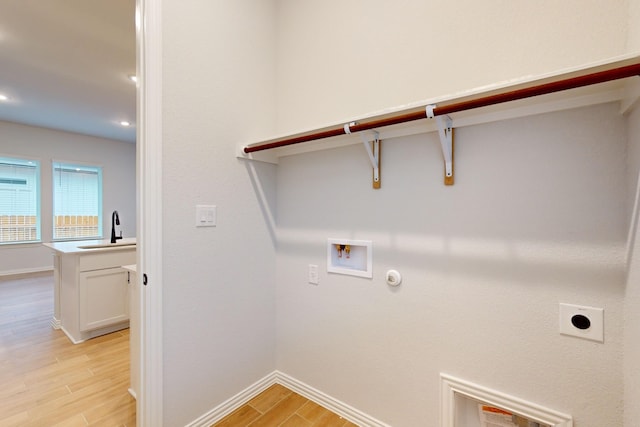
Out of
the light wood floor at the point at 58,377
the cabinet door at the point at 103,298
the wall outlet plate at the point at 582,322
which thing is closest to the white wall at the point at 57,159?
the light wood floor at the point at 58,377

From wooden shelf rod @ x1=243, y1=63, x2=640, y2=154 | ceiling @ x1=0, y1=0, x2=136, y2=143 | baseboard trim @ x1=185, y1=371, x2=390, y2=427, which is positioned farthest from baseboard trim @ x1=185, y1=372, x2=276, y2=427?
ceiling @ x1=0, y1=0, x2=136, y2=143

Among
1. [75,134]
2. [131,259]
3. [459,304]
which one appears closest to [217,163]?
[459,304]

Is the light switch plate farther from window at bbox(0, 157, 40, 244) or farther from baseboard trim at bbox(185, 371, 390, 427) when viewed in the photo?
window at bbox(0, 157, 40, 244)

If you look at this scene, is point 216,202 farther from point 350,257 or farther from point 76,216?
point 76,216

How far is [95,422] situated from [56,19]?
305 centimetres

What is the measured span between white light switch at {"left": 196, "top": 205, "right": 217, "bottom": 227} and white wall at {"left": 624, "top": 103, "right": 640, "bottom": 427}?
173cm

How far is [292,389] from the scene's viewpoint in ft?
6.04

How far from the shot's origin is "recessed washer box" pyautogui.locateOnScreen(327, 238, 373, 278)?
153 centimetres

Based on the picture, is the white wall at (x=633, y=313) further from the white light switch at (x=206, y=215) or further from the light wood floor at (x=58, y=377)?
the light wood floor at (x=58, y=377)

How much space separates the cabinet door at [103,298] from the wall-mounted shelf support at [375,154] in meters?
2.80

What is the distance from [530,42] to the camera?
1.09 meters

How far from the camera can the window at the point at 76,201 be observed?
18.2 ft

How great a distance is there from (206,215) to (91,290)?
78.5 inches

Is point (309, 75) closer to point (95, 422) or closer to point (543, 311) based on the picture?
point (543, 311)
